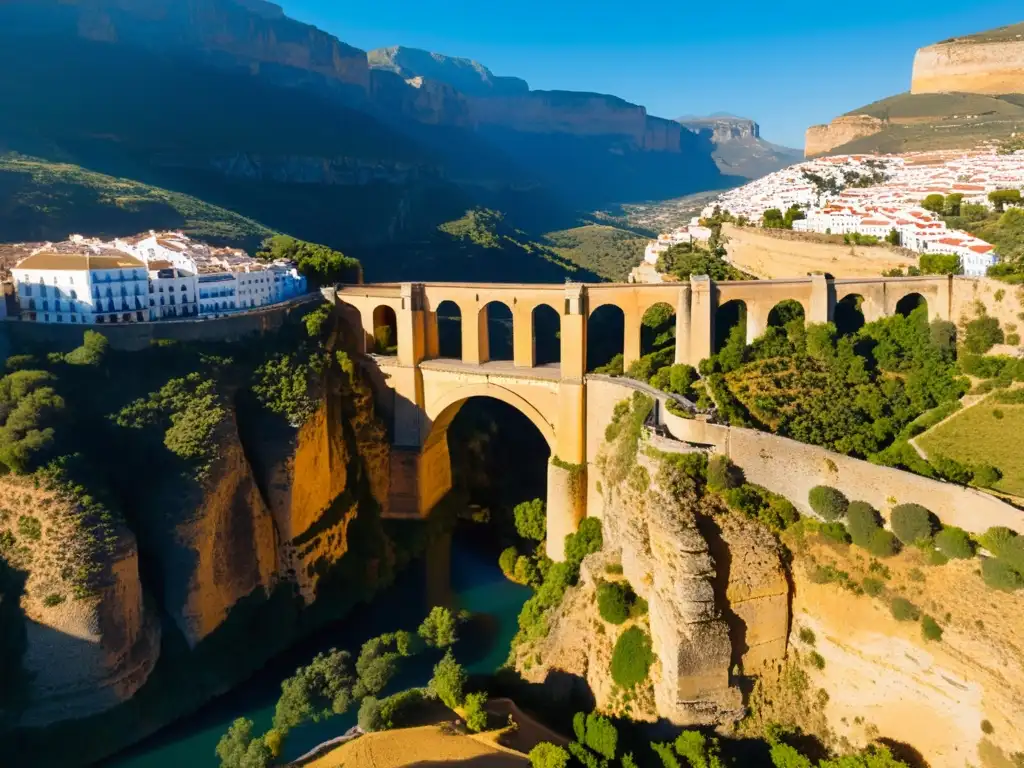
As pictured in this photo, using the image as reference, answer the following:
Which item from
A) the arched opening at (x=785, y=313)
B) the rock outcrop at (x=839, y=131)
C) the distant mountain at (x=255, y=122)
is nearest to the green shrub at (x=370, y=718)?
the arched opening at (x=785, y=313)

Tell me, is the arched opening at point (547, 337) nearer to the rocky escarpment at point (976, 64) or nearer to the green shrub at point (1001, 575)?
the green shrub at point (1001, 575)

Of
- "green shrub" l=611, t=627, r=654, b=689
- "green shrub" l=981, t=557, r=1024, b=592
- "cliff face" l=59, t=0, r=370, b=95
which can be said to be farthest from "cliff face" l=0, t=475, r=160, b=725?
"cliff face" l=59, t=0, r=370, b=95

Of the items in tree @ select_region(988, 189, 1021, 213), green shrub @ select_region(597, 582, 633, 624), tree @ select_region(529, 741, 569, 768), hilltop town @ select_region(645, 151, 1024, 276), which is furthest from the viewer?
tree @ select_region(988, 189, 1021, 213)

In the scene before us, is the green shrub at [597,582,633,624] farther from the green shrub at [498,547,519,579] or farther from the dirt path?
the dirt path

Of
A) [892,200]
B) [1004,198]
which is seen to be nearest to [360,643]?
[1004,198]

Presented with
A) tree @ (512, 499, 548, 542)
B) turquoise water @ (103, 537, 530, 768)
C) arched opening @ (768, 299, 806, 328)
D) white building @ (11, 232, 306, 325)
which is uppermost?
white building @ (11, 232, 306, 325)

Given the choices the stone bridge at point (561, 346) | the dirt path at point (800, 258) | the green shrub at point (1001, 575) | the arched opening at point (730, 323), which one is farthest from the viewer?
the dirt path at point (800, 258)

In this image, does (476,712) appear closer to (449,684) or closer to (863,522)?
(449,684)
